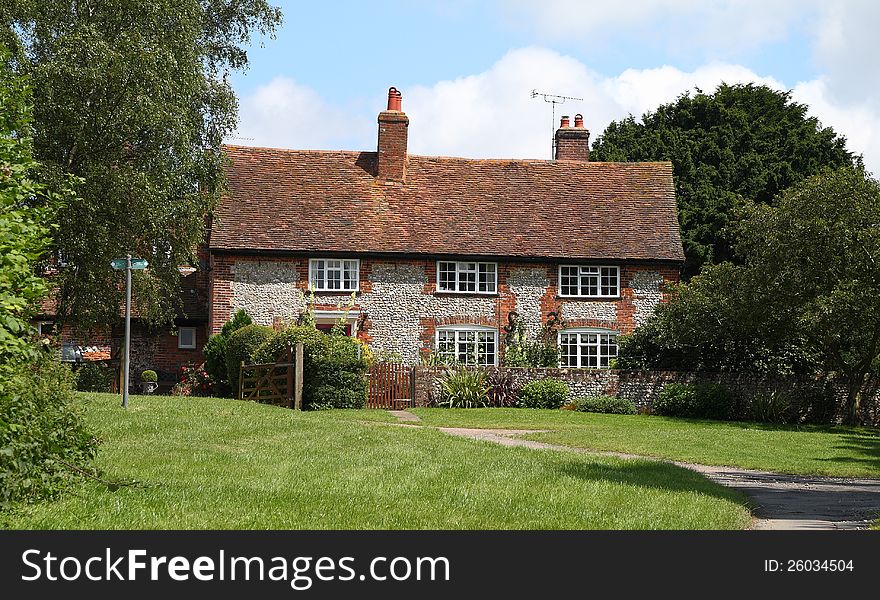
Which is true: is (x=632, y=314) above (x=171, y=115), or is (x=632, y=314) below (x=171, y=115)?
below

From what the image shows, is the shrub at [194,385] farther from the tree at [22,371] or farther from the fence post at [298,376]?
the tree at [22,371]

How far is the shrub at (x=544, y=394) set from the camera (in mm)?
31688

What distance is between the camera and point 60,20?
26.1m

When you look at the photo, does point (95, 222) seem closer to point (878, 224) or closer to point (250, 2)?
point (250, 2)

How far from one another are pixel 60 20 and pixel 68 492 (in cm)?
1829

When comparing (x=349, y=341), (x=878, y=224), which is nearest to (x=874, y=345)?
(x=878, y=224)

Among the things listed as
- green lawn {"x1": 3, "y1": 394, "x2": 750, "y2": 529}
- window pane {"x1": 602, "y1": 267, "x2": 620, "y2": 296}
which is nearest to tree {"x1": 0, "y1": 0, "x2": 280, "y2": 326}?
green lawn {"x1": 3, "y1": 394, "x2": 750, "y2": 529}

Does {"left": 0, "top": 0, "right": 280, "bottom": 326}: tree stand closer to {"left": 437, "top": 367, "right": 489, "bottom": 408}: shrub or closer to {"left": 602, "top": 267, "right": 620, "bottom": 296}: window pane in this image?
{"left": 437, "top": 367, "right": 489, "bottom": 408}: shrub

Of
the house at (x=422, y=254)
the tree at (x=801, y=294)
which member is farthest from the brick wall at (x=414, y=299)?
the tree at (x=801, y=294)

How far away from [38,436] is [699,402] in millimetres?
23271

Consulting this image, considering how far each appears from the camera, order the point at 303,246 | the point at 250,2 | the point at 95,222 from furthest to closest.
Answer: the point at 303,246
the point at 250,2
the point at 95,222

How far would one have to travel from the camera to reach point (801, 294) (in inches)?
1159

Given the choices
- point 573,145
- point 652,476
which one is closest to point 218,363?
point 573,145

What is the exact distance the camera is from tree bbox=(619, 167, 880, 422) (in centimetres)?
2847
